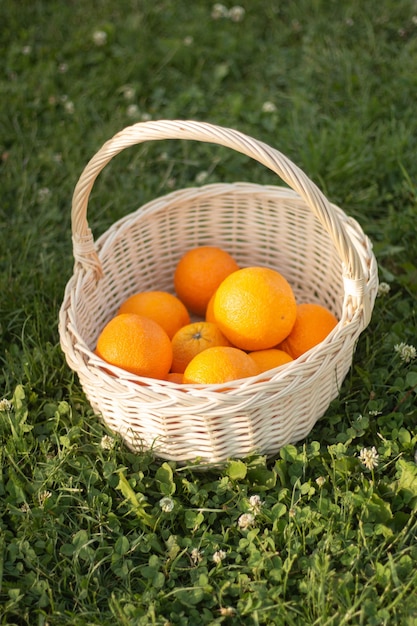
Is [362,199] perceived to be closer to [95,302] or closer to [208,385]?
[95,302]

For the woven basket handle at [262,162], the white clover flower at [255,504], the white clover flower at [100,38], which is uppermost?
the woven basket handle at [262,162]

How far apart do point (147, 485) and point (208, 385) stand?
15.1 inches

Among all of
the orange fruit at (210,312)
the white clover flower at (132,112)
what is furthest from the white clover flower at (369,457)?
the white clover flower at (132,112)

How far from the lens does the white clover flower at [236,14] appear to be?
4098 mm

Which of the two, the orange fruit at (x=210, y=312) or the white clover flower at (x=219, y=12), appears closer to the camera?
the orange fruit at (x=210, y=312)

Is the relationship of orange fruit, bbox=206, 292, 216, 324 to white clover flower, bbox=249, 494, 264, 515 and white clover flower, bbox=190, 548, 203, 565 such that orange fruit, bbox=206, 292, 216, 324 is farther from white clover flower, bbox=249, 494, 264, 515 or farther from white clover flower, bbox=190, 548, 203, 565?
white clover flower, bbox=190, 548, 203, 565

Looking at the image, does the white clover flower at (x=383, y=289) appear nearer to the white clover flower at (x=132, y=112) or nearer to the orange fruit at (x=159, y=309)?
the orange fruit at (x=159, y=309)

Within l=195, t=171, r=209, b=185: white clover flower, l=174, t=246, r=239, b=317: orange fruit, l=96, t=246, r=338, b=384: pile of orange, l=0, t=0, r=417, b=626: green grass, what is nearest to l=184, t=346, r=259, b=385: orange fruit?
l=96, t=246, r=338, b=384: pile of orange

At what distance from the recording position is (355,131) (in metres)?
3.28

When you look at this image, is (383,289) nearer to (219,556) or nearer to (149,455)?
(149,455)

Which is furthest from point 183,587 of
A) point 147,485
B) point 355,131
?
point 355,131

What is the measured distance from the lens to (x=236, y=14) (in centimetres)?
410

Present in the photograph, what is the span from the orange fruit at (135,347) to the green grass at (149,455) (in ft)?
0.85

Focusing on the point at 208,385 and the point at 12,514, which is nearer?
the point at 208,385
